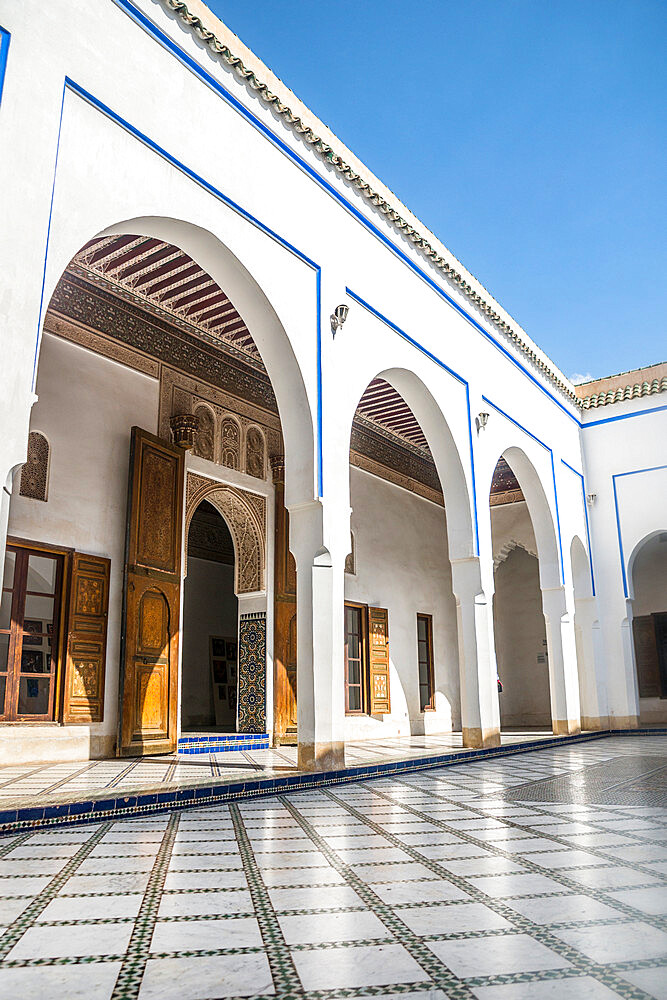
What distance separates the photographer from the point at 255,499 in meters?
7.09

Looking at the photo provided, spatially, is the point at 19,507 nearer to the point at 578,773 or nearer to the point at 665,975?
the point at 578,773

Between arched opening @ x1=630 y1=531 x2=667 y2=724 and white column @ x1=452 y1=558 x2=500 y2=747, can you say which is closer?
white column @ x1=452 y1=558 x2=500 y2=747

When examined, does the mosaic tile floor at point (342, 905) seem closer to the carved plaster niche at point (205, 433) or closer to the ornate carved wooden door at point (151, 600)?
the ornate carved wooden door at point (151, 600)

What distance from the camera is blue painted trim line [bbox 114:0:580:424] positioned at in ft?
13.2

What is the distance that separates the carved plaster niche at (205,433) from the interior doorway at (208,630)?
107 inches

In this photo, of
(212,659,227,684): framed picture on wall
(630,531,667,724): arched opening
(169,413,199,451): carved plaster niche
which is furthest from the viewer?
(630,531,667,724): arched opening

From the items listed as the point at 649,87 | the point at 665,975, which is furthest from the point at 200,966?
the point at 649,87

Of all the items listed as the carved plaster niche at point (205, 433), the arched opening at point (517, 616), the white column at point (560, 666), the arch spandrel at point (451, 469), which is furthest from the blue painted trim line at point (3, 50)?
the arched opening at point (517, 616)

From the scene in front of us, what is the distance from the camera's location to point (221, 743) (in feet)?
20.7

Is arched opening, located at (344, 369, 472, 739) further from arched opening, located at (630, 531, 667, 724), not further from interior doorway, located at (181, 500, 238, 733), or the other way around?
arched opening, located at (630, 531, 667, 724)

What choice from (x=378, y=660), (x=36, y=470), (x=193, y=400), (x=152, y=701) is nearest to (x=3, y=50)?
(x=36, y=470)

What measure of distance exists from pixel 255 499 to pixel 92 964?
224 inches

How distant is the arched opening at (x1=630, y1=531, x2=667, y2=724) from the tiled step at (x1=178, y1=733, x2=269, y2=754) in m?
A: 6.42

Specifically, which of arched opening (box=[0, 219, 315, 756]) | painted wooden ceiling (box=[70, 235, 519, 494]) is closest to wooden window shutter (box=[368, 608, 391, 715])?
arched opening (box=[0, 219, 315, 756])
